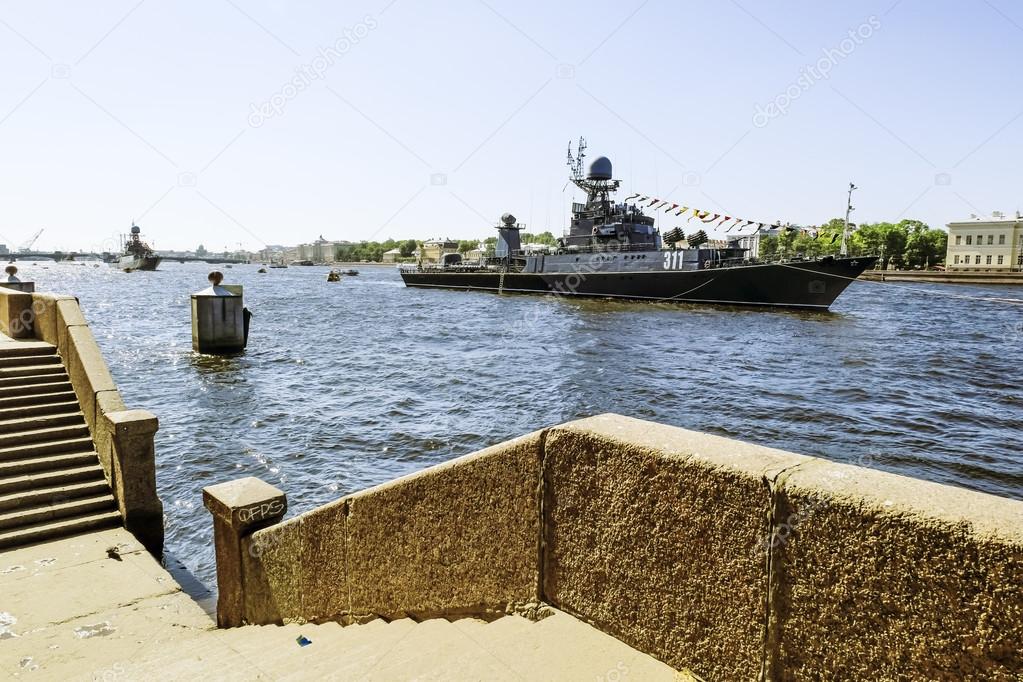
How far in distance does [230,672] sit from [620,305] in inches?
1753

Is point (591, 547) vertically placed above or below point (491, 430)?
above

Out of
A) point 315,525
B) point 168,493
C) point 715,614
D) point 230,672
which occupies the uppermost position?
point 715,614

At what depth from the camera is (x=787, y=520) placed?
1952mm

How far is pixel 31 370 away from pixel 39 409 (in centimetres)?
106

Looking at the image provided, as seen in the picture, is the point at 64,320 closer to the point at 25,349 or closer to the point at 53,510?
the point at 25,349

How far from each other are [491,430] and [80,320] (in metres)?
7.43

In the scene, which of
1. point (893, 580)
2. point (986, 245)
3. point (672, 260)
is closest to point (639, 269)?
point (672, 260)

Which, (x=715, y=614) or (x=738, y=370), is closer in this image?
(x=715, y=614)

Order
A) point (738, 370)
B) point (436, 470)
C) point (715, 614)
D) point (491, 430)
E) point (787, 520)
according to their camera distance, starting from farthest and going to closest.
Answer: point (738, 370)
point (491, 430)
point (436, 470)
point (715, 614)
point (787, 520)

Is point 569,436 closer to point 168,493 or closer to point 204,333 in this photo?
point 168,493

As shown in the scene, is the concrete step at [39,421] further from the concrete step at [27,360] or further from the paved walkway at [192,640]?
the paved walkway at [192,640]

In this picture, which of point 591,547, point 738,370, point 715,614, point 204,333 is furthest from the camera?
point 204,333

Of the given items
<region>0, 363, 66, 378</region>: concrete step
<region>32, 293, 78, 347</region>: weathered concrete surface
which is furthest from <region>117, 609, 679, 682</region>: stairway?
<region>32, 293, 78, 347</region>: weathered concrete surface

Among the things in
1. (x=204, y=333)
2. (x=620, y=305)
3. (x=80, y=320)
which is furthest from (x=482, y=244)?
(x=80, y=320)
